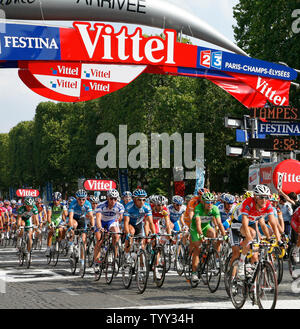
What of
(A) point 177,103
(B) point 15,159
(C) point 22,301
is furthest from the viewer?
(B) point 15,159

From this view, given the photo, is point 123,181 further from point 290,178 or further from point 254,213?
point 254,213

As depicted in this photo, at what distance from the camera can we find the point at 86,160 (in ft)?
184

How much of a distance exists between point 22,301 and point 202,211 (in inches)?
152

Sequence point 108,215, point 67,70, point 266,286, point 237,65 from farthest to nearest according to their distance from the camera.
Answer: point 237,65, point 67,70, point 108,215, point 266,286

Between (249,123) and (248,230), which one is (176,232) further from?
(248,230)

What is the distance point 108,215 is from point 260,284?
573 centimetres

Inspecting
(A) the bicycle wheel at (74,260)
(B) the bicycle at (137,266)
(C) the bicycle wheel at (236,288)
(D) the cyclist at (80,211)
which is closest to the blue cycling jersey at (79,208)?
(D) the cyclist at (80,211)

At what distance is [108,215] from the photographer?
13.8 m

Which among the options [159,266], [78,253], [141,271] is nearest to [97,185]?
[78,253]

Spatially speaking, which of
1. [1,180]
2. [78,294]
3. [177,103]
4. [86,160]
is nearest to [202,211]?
[78,294]

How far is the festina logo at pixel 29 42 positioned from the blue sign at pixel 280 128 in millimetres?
6915

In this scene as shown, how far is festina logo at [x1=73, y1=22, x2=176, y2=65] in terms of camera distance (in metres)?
14.0

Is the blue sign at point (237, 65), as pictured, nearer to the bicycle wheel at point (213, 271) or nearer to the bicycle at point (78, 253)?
the bicycle at point (78, 253)

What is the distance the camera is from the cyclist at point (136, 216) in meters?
12.3
